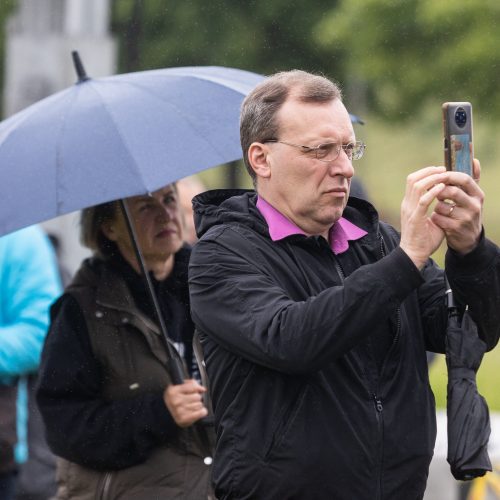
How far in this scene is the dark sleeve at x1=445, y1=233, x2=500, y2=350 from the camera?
2717mm

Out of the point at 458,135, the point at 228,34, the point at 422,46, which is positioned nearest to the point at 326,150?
the point at 458,135

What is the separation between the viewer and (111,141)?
3895 millimetres

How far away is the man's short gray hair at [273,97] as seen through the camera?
2844mm

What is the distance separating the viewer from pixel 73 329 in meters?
4.00

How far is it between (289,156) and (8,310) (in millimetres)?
2089

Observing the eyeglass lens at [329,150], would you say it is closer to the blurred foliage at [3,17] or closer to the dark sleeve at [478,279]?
the dark sleeve at [478,279]

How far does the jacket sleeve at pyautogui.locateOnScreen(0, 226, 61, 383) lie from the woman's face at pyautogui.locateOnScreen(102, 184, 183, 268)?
0.47 metres

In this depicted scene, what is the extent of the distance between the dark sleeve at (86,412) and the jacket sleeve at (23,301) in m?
0.52

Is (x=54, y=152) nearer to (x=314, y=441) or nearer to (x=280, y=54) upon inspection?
(x=314, y=441)

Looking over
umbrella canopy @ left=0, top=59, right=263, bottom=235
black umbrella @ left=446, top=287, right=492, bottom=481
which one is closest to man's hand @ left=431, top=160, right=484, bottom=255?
black umbrella @ left=446, top=287, right=492, bottom=481

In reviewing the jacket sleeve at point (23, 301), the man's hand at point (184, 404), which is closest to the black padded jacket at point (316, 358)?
the man's hand at point (184, 404)

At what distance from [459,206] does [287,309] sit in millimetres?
404

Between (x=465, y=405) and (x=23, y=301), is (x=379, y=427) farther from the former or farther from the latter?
(x=23, y=301)

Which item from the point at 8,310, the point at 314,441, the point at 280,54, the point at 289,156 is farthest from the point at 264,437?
the point at 280,54
